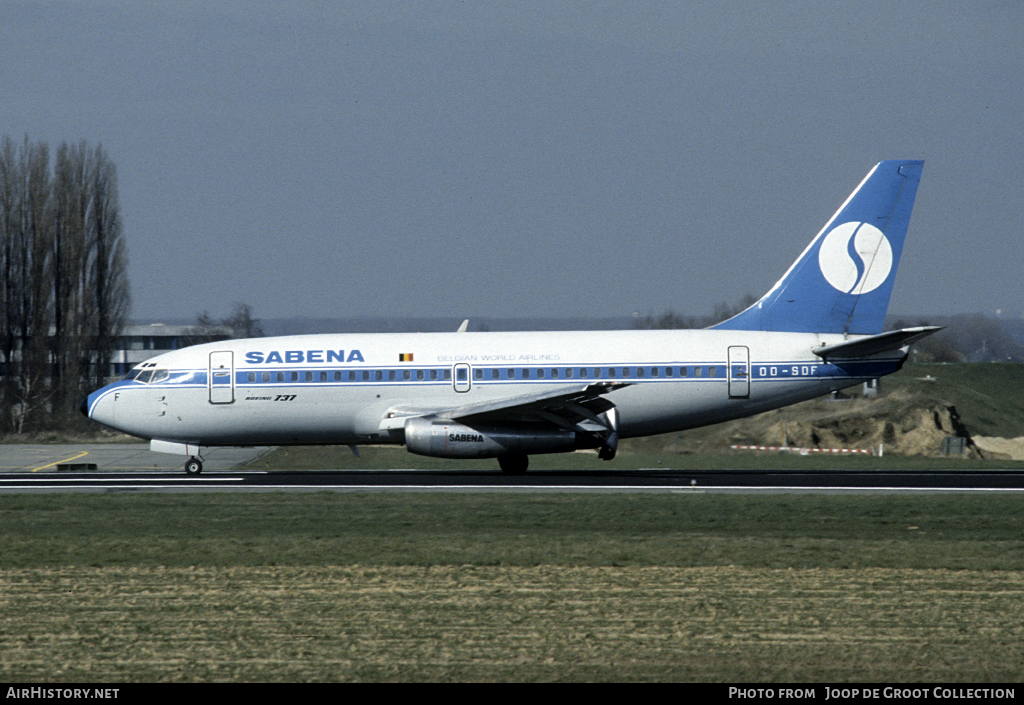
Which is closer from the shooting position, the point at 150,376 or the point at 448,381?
the point at 448,381

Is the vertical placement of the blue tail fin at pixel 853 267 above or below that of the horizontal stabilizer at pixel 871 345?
above

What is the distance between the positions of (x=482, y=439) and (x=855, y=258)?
11471 millimetres

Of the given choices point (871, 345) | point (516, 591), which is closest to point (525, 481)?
point (871, 345)

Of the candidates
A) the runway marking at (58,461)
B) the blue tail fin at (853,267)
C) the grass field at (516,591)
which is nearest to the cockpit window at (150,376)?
the runway marking at (58,461)

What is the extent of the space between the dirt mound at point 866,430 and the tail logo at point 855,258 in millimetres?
12365

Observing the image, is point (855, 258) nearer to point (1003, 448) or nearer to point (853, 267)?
point (853, 267)

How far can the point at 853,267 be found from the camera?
2988 centimetres

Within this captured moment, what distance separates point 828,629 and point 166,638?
6.66 m

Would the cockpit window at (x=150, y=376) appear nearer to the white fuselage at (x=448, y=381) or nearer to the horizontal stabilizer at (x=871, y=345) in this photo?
the white fuselage at (x=448, y=381)

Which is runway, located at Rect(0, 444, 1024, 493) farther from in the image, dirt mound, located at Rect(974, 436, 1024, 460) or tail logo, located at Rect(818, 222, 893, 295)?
dirt mound, located at Rect(974, 436, 1024, 460)

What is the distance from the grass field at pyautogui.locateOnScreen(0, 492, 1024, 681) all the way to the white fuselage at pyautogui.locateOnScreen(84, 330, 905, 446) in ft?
25.9

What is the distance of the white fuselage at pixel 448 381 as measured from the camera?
28.7 metres

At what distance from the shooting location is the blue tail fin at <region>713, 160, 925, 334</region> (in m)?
29.8

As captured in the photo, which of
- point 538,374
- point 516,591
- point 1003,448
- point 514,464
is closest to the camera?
point 516,591
